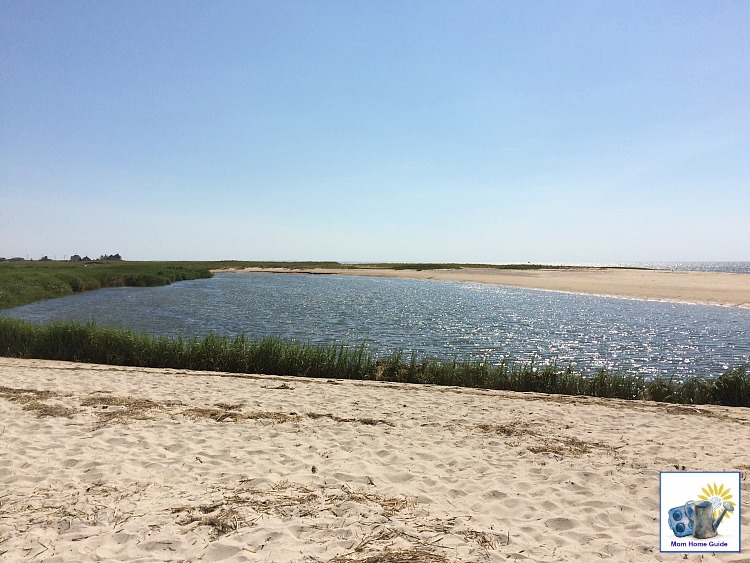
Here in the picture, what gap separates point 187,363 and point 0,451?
27.4ft

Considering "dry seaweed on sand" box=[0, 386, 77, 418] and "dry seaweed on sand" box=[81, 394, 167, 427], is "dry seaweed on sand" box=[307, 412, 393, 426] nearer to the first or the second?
"dry seaweed on sand" box=[81, 394, 167, 427]

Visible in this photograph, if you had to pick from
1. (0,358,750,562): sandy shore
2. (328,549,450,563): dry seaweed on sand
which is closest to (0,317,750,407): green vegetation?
(0,358,750,562): sandy shore

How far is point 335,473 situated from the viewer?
19.8 feet

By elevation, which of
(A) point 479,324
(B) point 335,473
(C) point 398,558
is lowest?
(A) point 479,324

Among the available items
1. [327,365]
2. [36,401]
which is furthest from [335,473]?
[327,365]

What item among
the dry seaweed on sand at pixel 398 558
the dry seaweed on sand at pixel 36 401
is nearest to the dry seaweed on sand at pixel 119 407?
the dry seaweed on sand at pixel 36 401

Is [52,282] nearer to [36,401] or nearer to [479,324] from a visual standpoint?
[479,324]

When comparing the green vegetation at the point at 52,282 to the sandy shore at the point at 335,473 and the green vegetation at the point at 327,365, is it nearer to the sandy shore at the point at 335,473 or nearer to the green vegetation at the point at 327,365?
the green vegetation at the point at 327,365

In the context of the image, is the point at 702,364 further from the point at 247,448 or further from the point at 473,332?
the point at 247,448

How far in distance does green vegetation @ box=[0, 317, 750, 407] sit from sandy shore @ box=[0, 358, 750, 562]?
61.1 inches

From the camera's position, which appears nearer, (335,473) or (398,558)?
(398,558)

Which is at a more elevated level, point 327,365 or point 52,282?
point 52,282

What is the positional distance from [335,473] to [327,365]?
790cm

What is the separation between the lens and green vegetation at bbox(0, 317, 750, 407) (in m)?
11.9
